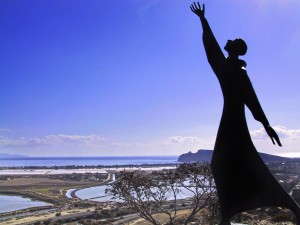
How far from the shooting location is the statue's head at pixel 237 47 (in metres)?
6.43

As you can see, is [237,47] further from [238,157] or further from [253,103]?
[238,157]

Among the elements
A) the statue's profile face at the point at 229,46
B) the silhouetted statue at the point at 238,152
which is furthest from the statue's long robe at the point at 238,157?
the statue's profile face at the point at 229,46

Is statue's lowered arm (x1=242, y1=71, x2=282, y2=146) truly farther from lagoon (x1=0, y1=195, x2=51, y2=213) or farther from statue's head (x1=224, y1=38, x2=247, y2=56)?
lagoon (x1=0, y1=195, x2=51, y2=213)

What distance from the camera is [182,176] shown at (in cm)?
2067

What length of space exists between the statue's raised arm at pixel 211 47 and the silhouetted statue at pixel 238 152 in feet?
0.10

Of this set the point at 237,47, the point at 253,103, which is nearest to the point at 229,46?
the point at 237,47

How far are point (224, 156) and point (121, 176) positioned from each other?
47.9 ft

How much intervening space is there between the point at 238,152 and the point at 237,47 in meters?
1.64

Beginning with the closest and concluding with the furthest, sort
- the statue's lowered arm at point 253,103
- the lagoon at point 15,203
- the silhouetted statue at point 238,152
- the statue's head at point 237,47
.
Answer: the silhouetted statue at point 238,152
the statue's lowered arm at point 253,103
the statue's head at point 237,47
the lagoon at point 15,203

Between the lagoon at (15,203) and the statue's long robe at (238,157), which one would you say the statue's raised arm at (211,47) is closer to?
the statue's long robe at (238,157)

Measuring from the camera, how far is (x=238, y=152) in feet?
20.3

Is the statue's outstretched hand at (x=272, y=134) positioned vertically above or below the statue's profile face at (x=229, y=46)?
below

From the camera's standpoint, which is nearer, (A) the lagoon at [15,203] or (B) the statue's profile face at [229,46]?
(B) the statue's profile face at [229,46]

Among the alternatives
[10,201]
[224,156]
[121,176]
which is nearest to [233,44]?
[224,156]
